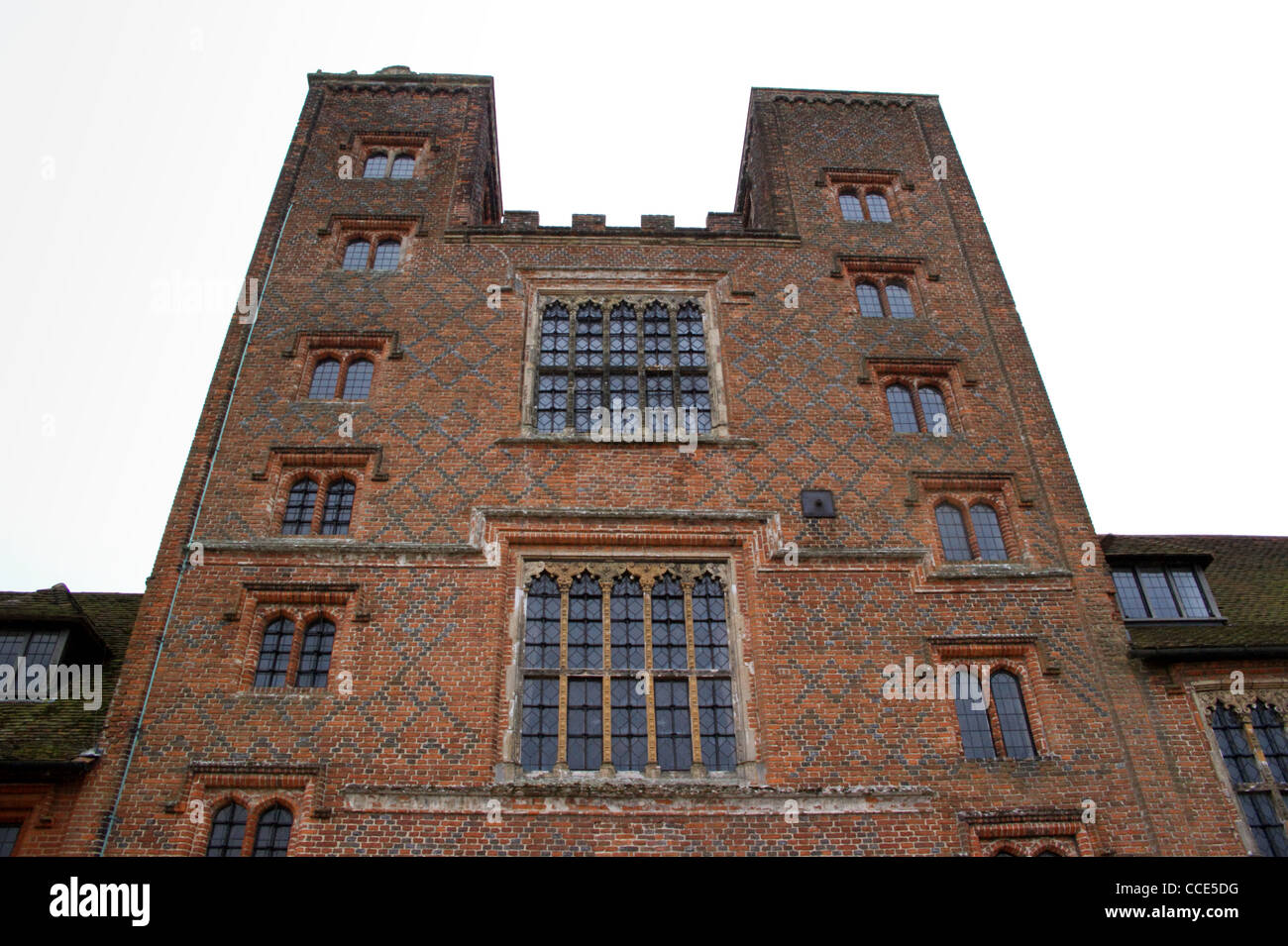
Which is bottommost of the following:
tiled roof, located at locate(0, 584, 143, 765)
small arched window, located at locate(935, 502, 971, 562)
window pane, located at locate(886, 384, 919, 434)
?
tiled roof, located at locate(0, 584, 143, 765)

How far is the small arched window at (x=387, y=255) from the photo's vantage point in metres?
17.9

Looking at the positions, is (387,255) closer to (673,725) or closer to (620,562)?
(620,562)

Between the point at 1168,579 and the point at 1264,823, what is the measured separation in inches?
154

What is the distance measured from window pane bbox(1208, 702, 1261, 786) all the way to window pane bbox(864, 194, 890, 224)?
10.6 meters

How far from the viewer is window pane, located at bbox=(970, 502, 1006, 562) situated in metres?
14.5

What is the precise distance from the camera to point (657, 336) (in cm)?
1709

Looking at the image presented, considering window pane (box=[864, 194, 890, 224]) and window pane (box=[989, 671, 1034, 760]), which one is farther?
window pane (box=[864, 194, 890, 224])

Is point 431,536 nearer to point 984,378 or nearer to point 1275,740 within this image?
point 984,378

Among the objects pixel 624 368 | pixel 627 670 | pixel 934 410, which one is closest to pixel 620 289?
pixel 624 368

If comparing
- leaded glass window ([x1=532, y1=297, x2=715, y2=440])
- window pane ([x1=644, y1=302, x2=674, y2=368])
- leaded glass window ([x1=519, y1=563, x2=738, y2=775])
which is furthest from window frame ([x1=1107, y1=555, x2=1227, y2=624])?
window pane ([x1=644, y1=302, x2=674, y2=368])

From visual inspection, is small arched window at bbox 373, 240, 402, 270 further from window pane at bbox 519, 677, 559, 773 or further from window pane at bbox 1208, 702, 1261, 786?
window pane at bbox 1208, 702, 1261, 786

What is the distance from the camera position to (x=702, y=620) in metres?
13.5
